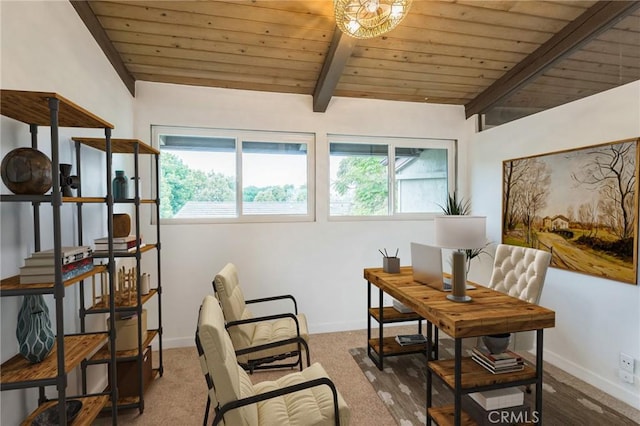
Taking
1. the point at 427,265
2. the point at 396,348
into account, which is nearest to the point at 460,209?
the point at 427,265

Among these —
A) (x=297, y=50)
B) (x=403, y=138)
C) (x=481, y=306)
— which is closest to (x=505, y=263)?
(x=481, y=306)

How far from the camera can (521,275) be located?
2508 mm

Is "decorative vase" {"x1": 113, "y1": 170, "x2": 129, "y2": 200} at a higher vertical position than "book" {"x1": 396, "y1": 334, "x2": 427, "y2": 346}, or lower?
higher

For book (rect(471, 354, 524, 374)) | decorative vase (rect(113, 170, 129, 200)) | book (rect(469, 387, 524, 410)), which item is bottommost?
book (rect(469, 387, 524, 410))

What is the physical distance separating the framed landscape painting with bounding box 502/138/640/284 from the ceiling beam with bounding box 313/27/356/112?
6.79 feet

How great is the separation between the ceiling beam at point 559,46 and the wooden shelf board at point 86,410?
427 cm

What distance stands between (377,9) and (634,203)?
2265 millimetres

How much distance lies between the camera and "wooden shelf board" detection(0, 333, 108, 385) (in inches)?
50.4

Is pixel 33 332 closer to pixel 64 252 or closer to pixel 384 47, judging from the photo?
pixel 64 252

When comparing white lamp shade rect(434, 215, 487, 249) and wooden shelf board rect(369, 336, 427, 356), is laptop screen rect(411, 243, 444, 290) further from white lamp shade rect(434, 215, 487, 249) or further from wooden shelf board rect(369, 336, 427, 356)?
wooden shelf board rect(369, 336, 427, 356)

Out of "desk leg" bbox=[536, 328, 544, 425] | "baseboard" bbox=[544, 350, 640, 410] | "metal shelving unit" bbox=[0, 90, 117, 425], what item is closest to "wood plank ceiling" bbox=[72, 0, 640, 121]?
"metal shelving unit" bbox=[0, 90, 117, 425]

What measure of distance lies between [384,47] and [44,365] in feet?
10.6

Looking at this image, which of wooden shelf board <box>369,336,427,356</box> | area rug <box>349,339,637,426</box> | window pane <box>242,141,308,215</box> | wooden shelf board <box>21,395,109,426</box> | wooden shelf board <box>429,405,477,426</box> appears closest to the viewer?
wooden shelf board <box>21,395,109,426</box>

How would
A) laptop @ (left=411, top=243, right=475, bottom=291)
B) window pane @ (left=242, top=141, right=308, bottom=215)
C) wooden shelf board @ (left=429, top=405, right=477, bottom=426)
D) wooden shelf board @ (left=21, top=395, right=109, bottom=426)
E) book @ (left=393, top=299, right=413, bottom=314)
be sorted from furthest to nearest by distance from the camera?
window pane @ (left=242, top=141, right=308, bottom=215), book @ (left=393, top=299, right=413, bottom=314), laptop @ (left=411, top=243, right=475, bottom=291), wooden shelf board @ (left=429, top=405, right=477, bottom=426), wooden shelf board @ (left=21, top=395, right=109, bottom=426)
